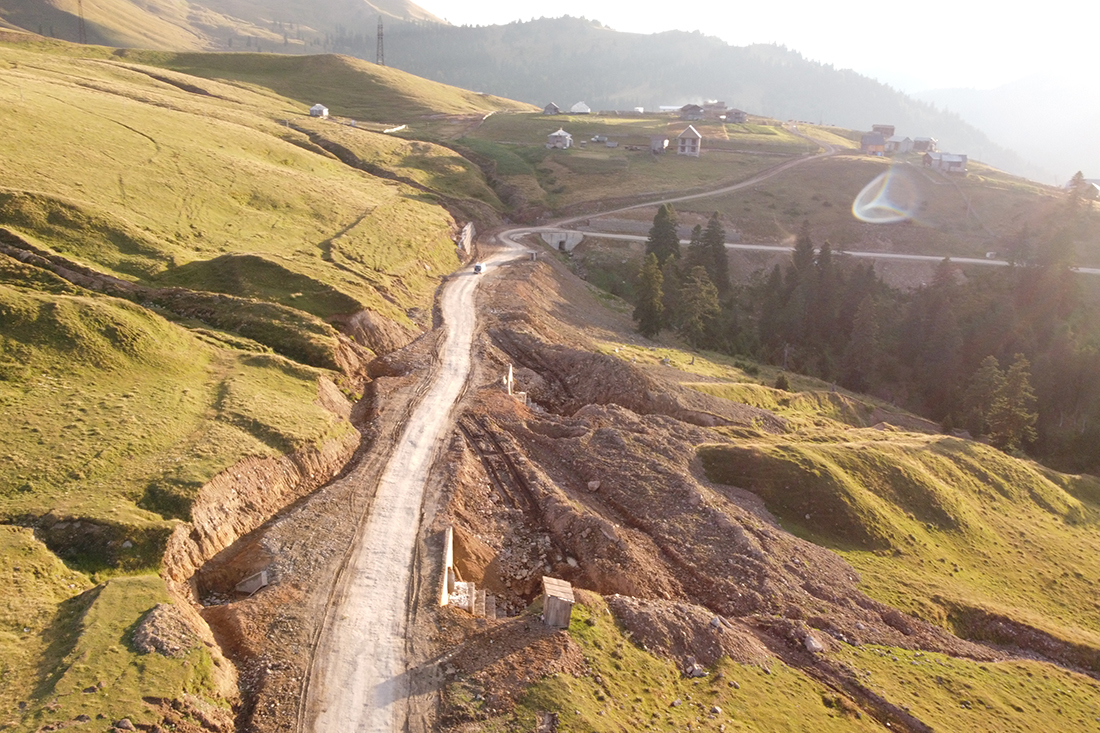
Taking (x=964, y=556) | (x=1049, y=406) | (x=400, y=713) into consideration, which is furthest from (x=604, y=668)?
(x=1049, y=406)

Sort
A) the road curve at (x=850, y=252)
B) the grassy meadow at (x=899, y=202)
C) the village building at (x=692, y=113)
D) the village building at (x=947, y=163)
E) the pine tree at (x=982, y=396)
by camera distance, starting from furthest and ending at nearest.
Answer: the village building at (x=692, y=113) → the village building at (x=947, y=163) → the grassy meadow at (x=899, y=202) → the road curve at (x=850, y=252) → the pine tree at (x=982, y=396)

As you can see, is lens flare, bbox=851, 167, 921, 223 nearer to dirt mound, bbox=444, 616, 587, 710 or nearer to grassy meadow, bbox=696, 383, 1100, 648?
grassy meadow, bbox=696, 383, 1100, 648

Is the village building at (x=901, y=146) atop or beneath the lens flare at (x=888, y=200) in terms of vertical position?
atop

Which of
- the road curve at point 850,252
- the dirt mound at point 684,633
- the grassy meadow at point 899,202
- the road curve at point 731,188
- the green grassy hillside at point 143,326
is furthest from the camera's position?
the road curve at point 731,188

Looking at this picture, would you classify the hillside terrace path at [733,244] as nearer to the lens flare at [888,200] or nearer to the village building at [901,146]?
the lens flare at [888,200]

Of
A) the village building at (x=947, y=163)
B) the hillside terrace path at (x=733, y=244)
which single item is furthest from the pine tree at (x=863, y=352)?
the village building at (x=947, y=163)

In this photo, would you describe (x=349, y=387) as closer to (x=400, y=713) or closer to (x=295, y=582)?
(x=295, y=582)

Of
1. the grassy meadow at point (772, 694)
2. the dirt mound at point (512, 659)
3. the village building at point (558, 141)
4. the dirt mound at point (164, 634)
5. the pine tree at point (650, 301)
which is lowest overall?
the grassy meadow at point (772, 694)
